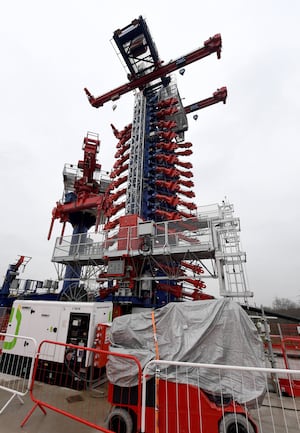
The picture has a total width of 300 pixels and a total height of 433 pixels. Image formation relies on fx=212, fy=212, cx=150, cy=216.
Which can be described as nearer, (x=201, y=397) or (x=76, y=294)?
(x=201, y=397)

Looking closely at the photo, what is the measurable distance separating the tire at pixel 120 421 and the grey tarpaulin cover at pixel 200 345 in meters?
0.49

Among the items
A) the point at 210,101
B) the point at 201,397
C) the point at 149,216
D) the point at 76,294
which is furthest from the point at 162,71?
the point at 201,397

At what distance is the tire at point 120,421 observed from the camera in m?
3.46

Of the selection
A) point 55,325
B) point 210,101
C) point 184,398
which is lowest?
point 184,398

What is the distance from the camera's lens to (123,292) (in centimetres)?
1198

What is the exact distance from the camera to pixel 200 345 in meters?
3.64

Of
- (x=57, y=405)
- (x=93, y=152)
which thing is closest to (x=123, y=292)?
(x=57, y=405)

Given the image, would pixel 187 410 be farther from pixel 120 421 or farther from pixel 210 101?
pixel 210 101

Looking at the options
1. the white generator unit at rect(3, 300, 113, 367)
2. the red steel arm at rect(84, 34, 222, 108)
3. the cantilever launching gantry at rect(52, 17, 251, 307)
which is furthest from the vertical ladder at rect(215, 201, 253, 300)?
the red steel arm at rect(84, 34, 222, 108)

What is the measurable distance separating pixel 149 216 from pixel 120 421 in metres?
13.2

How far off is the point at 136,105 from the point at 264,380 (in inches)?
884

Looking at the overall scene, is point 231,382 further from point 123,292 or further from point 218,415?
point 123,292

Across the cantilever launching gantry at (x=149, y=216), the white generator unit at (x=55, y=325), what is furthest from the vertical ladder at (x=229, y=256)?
the white generator unit at (x=55, y=325)

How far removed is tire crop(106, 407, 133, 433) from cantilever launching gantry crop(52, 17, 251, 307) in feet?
22.1
